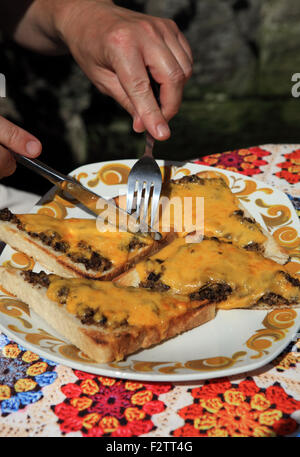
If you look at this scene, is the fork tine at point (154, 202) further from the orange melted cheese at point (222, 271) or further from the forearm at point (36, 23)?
the forearm at point (36, 23)

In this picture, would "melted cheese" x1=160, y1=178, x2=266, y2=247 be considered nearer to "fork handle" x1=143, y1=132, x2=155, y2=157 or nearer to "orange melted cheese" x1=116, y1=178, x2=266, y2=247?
"orange melted cheese" x1=116, y1=178, x2=266, y2=247

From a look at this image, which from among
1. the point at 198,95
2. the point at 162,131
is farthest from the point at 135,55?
the point at 198,95

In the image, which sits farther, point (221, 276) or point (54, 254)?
point (54, 254)

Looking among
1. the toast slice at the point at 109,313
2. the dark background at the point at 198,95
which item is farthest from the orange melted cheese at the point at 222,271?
the dark background at the point at 198,95

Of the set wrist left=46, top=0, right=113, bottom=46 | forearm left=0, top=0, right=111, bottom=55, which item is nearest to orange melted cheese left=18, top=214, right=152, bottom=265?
wrist left=46, top=0, right=113, bottom=46

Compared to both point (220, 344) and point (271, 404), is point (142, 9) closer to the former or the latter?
point (220, 344)

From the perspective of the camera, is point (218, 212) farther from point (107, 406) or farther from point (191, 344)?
point (107, 406)
